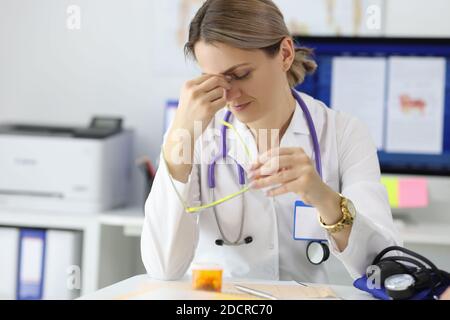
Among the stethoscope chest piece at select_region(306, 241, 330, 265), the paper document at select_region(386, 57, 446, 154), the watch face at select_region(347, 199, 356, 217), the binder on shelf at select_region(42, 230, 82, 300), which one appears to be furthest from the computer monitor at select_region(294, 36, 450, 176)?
the watch face at select_region(347, 199, 356, 217)

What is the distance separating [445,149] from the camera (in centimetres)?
246

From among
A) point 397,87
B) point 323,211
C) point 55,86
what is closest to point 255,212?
point 323,211

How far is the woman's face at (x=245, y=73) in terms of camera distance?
4.91ft

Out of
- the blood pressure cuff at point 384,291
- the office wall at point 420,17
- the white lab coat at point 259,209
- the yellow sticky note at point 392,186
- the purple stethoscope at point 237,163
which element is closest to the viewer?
the blood pressure cuff at point 384,291

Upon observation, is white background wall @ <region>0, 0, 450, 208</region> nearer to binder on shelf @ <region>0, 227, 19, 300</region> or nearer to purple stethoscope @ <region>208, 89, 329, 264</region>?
binder on shelf @ <region>0, 227, 19, 300</region>

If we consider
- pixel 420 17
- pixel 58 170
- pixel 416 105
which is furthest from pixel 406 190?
pixel 58 170

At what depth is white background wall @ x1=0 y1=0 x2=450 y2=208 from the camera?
277cm

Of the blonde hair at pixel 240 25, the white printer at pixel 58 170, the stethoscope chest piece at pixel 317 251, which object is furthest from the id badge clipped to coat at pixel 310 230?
the white printer at pixel 58 170

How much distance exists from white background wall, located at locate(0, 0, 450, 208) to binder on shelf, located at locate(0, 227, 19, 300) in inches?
18.3

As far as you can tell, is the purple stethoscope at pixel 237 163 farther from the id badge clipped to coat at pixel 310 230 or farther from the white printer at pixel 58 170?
the white printer at pixel 58 170

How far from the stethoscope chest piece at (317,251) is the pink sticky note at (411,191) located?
3.09ft

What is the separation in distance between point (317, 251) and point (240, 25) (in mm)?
450

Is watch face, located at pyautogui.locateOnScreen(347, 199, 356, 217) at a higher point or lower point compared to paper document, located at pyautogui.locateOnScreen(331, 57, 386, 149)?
lower

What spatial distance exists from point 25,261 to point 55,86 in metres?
0.65
